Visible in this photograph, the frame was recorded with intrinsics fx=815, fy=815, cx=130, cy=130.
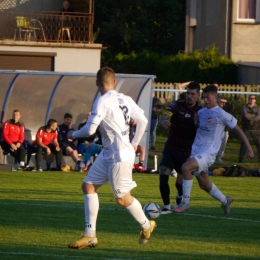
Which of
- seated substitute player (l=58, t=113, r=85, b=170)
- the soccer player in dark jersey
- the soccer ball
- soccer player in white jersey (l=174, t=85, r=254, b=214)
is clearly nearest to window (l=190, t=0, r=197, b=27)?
seated substitute player (l=58, t=113, r=85, b=170)

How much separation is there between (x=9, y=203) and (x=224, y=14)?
2670cm

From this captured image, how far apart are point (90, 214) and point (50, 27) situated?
25237 mm

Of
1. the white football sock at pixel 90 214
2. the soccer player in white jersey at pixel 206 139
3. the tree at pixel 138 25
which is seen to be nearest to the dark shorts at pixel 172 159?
the soccer player in white jersey at pixel 206 139

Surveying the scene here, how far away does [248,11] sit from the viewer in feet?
123

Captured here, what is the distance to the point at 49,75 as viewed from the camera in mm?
22750

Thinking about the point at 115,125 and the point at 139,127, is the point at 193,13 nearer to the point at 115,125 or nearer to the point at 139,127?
the point at 139,127

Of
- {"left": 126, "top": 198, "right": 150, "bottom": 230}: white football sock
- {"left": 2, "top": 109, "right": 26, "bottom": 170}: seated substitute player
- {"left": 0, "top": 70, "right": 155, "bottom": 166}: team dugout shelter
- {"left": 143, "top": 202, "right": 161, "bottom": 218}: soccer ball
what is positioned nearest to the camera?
{"left": 126, "top": 198, "right": 150, "bottom": 230}: white football sock

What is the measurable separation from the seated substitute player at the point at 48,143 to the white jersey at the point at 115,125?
11718 mm

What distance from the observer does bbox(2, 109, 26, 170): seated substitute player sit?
790 inches

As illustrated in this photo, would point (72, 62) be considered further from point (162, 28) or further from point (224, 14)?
point (162, 28)

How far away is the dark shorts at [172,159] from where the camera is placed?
1198cm

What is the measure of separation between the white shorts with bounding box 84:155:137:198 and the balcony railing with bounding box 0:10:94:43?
23.8 m

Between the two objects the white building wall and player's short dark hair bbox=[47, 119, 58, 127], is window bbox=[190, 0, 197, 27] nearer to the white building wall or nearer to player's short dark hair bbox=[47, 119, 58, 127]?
the white building wall

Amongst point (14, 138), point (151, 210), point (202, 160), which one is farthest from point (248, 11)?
point (151, 210)
